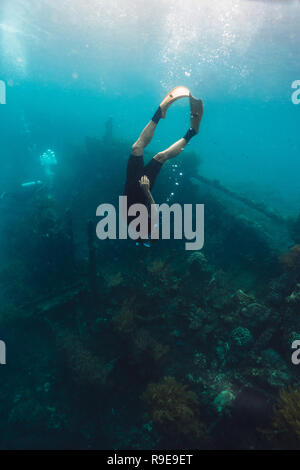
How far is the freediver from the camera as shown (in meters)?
4.43

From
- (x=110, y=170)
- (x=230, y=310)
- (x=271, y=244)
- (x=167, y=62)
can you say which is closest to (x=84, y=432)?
(x=230, y=310)

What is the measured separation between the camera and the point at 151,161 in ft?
15.8

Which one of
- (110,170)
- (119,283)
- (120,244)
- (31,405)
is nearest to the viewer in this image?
(31,405)

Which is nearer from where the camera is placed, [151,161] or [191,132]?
[151,161]

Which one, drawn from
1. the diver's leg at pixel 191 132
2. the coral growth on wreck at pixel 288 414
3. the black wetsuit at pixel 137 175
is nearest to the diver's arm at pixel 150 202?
the black wetsuit at pixel 137 175

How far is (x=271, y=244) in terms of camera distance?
34.3 feet

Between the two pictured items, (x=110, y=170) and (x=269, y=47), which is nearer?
(x=110, y=170)

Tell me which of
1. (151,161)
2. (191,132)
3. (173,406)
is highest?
(191,132)

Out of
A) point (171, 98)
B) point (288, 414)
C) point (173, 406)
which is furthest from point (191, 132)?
point (173, 406)

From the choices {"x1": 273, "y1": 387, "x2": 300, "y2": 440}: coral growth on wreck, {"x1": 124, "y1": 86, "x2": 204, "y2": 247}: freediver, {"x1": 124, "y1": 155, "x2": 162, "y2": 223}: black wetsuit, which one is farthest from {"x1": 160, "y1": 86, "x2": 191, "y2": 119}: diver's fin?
{"x1": 273, "y1": 387, "x2": 300, "y2": 440}: coral growth on wreck

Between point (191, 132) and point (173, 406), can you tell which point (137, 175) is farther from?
point (173, 406)

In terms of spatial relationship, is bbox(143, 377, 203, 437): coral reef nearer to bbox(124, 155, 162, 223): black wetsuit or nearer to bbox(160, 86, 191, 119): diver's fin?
bbox(124, 155, 162, 223): black wetsuit

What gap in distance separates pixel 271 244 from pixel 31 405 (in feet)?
34.8

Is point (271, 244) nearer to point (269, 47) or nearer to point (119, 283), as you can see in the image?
point (119, 283)
